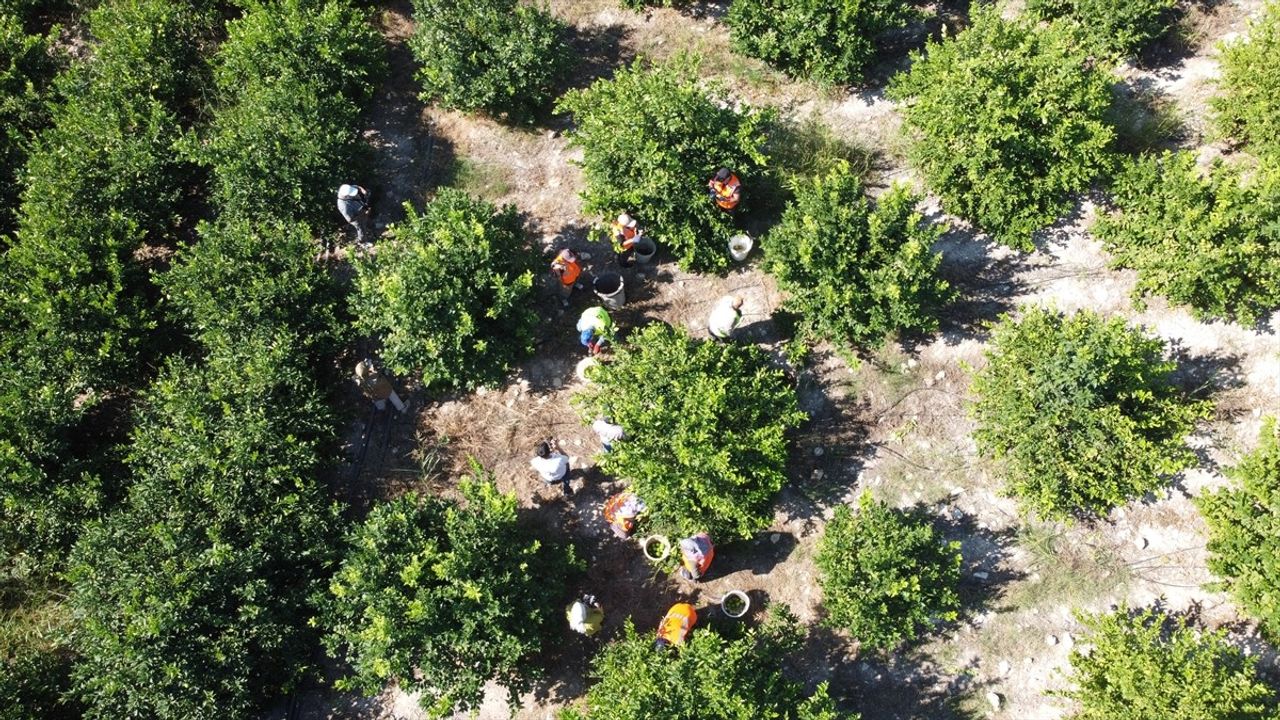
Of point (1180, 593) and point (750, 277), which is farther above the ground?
point (750, 277)

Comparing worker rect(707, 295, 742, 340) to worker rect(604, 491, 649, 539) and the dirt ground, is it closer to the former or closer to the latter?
the dirt ground

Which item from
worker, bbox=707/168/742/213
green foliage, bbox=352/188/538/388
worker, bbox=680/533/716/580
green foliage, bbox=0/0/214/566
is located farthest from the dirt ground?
green foliage, bbox=0/0/214/566

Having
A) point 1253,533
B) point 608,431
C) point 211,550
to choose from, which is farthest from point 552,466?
point 1253,533

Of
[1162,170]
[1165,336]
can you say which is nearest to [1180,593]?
[1165,336]

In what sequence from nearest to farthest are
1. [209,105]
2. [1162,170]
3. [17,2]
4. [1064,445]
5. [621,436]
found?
[1064,445], [621,436], [1162,170], [209,105], [17,2]

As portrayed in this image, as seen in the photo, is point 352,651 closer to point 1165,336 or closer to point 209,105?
point 209,105

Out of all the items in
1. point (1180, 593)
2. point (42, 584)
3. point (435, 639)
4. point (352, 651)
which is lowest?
point (42, 584)
